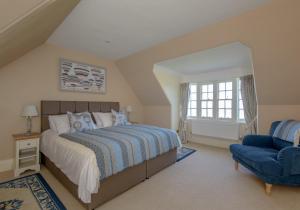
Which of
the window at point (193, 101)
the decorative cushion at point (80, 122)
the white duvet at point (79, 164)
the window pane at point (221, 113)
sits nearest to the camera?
the white duvet at point (79, 164)

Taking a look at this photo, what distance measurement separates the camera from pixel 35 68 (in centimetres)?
313

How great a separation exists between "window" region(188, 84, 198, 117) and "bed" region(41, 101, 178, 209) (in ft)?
7.45

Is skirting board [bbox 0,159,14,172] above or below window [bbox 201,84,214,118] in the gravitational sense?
below

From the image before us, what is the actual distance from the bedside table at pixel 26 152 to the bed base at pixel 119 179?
0.21 m

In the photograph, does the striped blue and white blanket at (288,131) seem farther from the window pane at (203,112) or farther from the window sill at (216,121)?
the window pane at (203,112)

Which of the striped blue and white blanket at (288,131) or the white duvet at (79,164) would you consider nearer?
the white duvet at (79,164)

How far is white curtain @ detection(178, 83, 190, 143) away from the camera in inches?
198

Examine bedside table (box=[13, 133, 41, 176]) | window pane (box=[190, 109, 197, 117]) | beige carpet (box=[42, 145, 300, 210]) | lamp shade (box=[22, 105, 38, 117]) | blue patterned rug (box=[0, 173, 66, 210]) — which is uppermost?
lamp shade (box=[22, 105, 38, 117])

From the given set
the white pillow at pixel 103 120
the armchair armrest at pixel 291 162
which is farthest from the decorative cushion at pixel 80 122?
the armchair armrest at pixel 291 162

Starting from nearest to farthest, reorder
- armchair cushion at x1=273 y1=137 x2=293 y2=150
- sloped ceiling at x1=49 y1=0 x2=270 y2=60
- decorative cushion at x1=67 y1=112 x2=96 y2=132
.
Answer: sloped ceiling at x1=49 y1=0 x2=270 y2=60 → armchair cushion at x1=273 y1=137 x2=293 y2=150 → decorative cushion at x1=67 y1=112 x2=96 y2=132

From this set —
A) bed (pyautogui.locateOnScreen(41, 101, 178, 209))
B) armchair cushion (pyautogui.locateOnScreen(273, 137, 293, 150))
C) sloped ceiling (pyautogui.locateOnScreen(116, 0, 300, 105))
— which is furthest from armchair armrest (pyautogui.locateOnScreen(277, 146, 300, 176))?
bed (pyautogui.locateOnScreen(41, 101, 178, 209))

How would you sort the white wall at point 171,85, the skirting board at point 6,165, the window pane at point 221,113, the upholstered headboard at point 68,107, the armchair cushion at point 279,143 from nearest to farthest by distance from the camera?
the armchair cushion at point 279,143
the skirting board at point 6,165
the upholstered headboard at point 68,107
the white wall at point 171,85
the window pane at point 221,113

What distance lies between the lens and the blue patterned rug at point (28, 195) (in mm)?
1821

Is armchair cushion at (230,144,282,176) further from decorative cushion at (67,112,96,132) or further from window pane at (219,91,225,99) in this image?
decorative cushion at (67,112,96,132)
